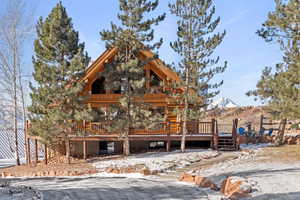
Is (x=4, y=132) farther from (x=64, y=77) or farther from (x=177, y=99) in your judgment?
(x=177, y=99)

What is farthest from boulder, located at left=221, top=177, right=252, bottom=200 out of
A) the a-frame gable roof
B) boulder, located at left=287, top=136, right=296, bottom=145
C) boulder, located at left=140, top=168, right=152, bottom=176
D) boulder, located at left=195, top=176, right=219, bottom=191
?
boulder, located at left=287, top=136, right=296, bottom=145

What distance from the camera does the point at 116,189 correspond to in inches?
316

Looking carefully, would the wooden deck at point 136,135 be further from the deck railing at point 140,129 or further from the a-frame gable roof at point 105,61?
the a-frame gable roof at point 105,61

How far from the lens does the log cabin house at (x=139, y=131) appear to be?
1616cm

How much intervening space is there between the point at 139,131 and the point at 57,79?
5718mm

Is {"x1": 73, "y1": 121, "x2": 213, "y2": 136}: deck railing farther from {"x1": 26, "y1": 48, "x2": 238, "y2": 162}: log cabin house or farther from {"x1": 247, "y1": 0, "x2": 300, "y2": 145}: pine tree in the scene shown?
{"x1": 247, "y1": 0, "x2": 300, "y2": 145}: pine tree

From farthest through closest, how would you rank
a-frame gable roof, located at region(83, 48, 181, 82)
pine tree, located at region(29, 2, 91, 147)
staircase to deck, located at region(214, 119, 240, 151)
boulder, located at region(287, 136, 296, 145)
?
1. boulder, located at region(287, 136, 296, 145)
2. a-frame gable roof, located at region(83, 48, 181, 82)
3. staircase to deck, located at region(214, 119, 240, 151)
4. pine tree, located at region(29, 2, 91, 147)

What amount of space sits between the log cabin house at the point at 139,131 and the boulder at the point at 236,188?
28.4ft

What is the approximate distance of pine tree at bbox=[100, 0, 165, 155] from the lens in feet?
47.6

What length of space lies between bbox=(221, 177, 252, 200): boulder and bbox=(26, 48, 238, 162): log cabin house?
8.66 meters

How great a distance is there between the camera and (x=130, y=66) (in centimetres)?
1447

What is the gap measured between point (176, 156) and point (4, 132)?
1551 cm

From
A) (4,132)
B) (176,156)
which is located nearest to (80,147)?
(176,156)

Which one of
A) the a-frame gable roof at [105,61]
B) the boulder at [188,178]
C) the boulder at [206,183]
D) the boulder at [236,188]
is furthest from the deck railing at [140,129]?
the boulder at [236,188]
